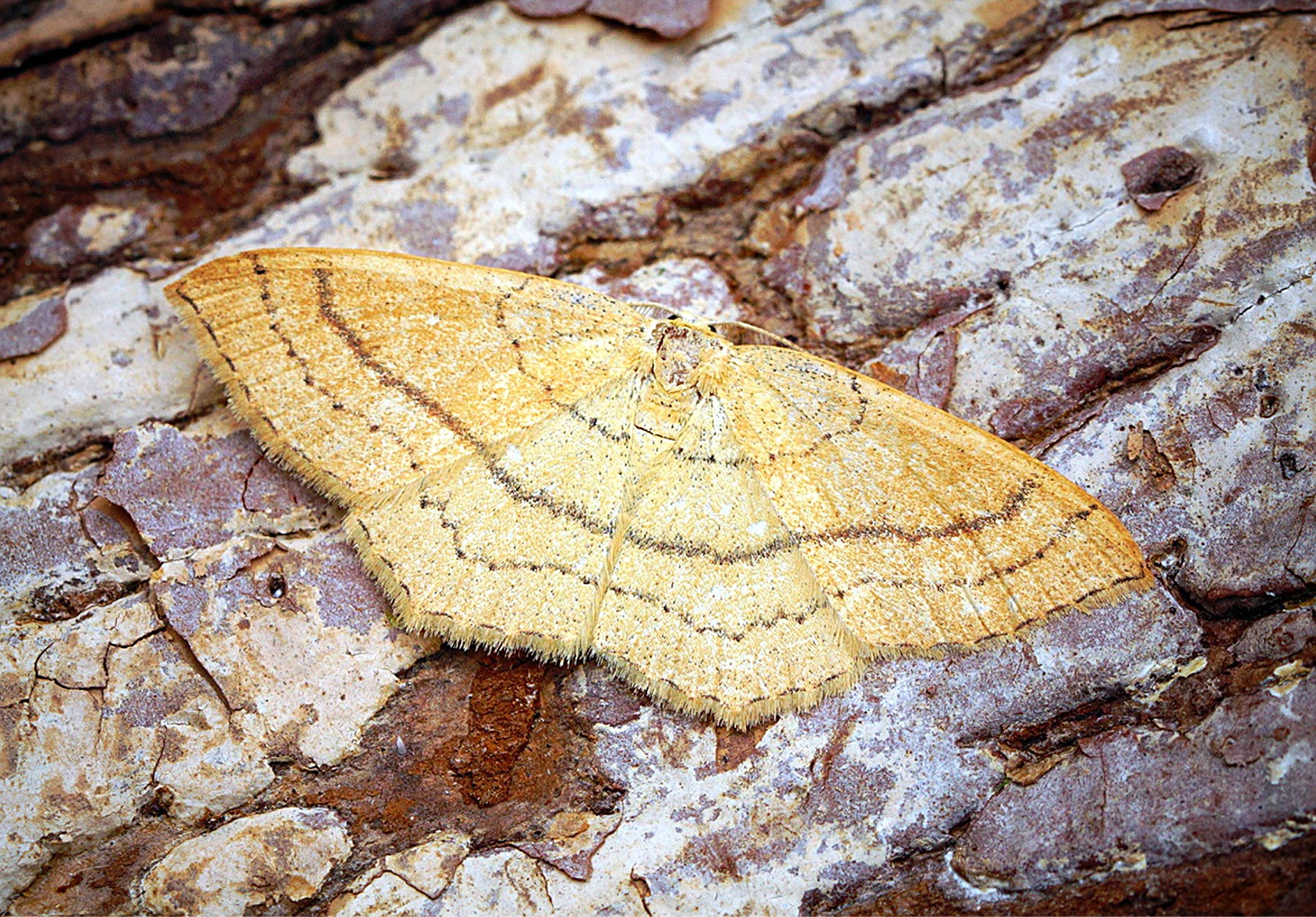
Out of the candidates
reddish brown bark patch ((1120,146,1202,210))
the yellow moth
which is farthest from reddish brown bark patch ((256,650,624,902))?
reddish brown bark patch ((1120,146,1202,210))

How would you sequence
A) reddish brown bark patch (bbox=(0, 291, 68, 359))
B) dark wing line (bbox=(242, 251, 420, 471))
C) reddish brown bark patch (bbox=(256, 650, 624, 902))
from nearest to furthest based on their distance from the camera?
reddish brown bark patch (bbox=(256, 650, 624, 902)) < dark wing line (bbox=(242, 251, 420, 471)) < reddish brown bark patch (bbox=(0, 291, 68, 359))

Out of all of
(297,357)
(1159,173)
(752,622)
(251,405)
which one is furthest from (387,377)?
(1159,173)

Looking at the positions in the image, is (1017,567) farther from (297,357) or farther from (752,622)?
(297,357)

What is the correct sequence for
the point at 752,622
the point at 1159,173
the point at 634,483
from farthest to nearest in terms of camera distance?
the point at 1159,173, the point at 634,483, the point at 752,622

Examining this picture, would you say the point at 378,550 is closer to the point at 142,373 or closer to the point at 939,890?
the point at 142,373

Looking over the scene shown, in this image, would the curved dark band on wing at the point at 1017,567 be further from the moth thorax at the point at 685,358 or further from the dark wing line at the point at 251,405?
the dark wing line at the point at 251,405

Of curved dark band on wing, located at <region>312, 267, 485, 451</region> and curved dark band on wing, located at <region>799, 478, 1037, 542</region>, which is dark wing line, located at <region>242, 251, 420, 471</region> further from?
curved dark band on wing, located at <region>799, 478, 1037, 542</region>

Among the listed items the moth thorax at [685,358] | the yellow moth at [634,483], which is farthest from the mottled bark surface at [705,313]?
the moth thorax at [685,358]
